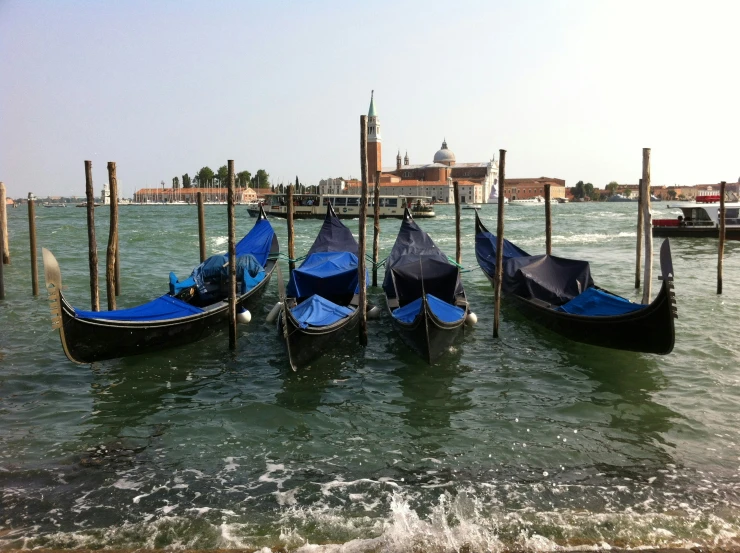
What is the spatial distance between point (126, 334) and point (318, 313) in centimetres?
191

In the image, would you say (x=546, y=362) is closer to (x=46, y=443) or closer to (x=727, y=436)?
(x=727, y=436)

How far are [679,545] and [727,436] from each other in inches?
66.5

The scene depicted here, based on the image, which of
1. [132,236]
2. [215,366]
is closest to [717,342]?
[215,366]

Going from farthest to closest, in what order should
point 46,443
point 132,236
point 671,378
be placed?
point 132,236, point 671,378, point 46,443

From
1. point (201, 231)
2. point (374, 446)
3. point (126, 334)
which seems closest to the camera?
point (374, 446)

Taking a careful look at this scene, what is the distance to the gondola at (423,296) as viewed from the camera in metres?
5.92

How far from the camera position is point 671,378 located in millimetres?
5684

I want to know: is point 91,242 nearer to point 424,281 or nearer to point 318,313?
point 318,313

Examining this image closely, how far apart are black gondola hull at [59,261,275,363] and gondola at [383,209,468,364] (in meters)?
2.06

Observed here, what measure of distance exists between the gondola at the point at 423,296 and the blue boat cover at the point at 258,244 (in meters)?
2.25

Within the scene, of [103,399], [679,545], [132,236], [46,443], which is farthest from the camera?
[132,236]

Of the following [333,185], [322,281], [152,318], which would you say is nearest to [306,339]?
[152,318]

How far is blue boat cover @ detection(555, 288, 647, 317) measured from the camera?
244 inches

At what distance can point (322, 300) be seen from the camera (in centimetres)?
686
